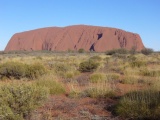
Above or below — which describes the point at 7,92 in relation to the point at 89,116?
above

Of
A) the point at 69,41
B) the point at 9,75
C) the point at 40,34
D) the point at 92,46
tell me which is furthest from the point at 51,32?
the point at 9,75

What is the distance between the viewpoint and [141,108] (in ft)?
21.4

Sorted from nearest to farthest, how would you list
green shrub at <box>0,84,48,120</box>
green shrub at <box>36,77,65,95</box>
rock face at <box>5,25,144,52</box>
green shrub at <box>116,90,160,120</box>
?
green shrub at <box>0,84,48,120</box> < green shrub at <box>116,90,160,120</box> < green shrub at <box>36,77,65,95</box> < rock face at <box>5,25,144,52</box>

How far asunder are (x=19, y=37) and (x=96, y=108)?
485ft

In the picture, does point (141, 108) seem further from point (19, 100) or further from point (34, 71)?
point (34, 71)

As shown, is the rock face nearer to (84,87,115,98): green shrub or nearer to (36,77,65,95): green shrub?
(36,77,65,95): green shrub

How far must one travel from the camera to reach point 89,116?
6.73 meters

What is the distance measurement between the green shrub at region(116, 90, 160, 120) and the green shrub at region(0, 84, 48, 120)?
1998 millimetres

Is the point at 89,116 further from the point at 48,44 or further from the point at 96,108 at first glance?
the point at 48,44

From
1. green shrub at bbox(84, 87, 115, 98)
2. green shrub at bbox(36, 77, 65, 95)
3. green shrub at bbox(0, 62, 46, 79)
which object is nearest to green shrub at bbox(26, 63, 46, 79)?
green shrub at bbox(0, 62, 46, 79)

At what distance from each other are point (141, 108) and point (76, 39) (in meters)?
131

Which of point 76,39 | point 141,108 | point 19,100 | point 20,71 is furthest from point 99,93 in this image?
point 76,39

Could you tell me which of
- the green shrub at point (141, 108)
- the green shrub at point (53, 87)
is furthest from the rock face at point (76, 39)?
the green shrub at point (141, 108)

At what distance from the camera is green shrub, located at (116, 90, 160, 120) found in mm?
6332
